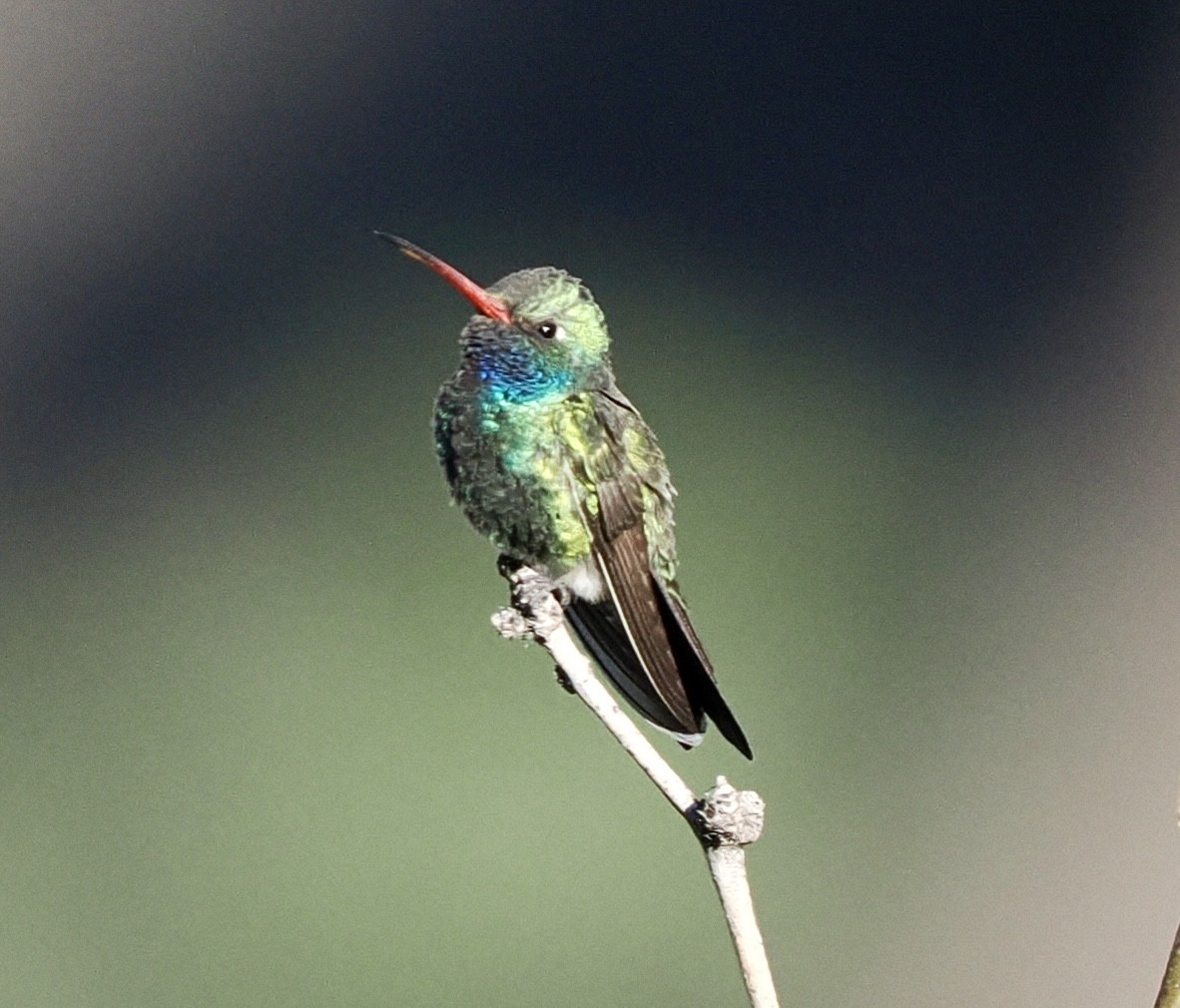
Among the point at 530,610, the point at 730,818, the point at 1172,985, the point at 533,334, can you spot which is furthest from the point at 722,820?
the point at 533,334

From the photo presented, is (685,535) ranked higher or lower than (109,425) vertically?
lower

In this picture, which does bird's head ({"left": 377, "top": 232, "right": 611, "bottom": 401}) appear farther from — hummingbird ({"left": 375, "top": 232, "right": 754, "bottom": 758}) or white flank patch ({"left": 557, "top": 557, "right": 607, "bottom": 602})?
white flank patch ({"left": 557, "top": 557, "right": 607, "bottom": 602})

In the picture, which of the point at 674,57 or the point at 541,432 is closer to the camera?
the point at 541,432

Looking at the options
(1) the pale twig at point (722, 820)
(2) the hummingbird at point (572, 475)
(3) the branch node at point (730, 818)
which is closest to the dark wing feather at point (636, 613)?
(2) the hummingbird at point (572, 475)

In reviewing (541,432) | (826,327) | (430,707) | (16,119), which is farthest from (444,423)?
(16,119)

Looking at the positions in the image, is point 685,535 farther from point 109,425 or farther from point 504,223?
point 109,425

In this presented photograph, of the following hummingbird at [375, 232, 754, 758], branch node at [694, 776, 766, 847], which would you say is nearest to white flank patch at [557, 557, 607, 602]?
hummingbird at [375, 232, 754, 758]

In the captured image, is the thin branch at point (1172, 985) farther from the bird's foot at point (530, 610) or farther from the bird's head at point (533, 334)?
the bird's head at point (533, 334)

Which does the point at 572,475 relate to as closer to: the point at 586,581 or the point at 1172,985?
the point at 586,581
